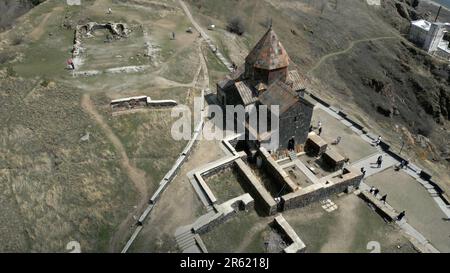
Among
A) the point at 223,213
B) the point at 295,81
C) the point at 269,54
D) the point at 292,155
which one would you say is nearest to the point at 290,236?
the point at 223,213

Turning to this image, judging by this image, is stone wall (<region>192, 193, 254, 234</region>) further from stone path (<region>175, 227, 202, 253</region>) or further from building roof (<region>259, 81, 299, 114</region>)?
building roof (<region>259, 81, 299, 114</region>)

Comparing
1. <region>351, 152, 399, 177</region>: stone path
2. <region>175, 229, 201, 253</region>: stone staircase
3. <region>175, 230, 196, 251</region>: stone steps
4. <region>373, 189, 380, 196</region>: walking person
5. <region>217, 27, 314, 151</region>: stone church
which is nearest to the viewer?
<region>175, 229, 201, 253</region>: stone staircase

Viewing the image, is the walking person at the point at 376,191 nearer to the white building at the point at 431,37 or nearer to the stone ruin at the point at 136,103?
the stone ruin at the point at 136,103

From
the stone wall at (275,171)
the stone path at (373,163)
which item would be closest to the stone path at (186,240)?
the stone wall at (275,171)

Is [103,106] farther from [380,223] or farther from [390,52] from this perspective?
[390,52]

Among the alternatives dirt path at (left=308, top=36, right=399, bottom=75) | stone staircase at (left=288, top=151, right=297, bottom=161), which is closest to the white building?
dirt path at (left=308, top=36, right=399, bottom=75)

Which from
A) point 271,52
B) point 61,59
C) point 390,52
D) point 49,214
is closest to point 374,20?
point 390,52

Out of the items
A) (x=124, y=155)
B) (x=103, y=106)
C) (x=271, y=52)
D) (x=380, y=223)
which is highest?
(x=271, y=52)
